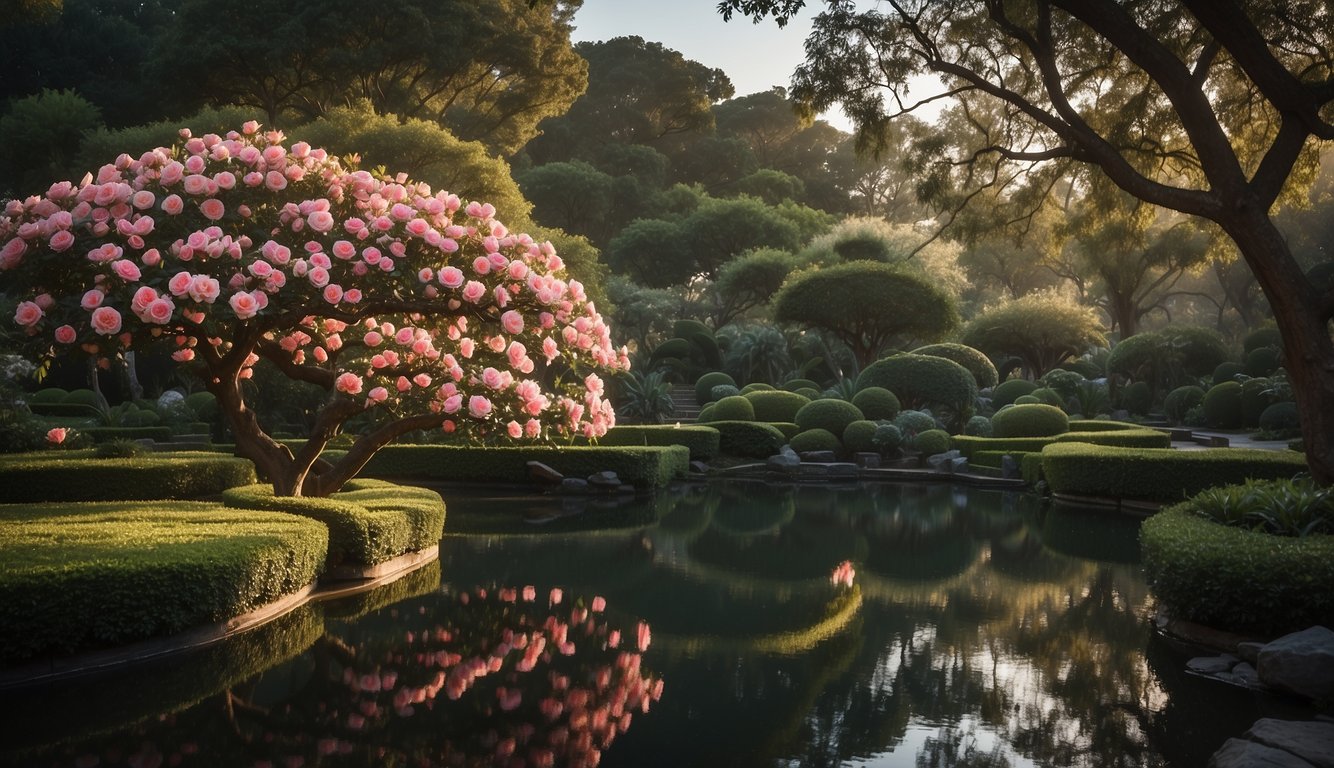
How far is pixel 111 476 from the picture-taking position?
12.6 metres

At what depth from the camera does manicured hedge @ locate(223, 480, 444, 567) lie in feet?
32.2

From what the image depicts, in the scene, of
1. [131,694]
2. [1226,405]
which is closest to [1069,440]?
[1226,405]

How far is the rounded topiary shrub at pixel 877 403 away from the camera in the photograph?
27047mm

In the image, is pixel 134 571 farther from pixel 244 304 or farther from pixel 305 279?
pixel 305 279

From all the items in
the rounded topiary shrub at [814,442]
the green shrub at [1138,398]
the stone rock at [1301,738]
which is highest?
the green shrub at [1138,398]

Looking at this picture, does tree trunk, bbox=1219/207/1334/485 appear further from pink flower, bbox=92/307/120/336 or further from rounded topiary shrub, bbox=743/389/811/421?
rounded topiary shrub, bbox=743/389/811/421

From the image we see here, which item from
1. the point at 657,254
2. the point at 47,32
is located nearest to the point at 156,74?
the point at 47,32

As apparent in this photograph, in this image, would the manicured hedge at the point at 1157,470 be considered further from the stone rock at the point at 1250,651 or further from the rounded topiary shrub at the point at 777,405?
the rounded topiary shrub at the point at 777,405

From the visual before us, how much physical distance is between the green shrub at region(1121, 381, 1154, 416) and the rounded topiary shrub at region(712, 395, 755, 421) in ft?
52.1

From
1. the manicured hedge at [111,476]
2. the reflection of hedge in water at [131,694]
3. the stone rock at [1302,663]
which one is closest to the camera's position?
the reflection of hedge in water at [131,694]

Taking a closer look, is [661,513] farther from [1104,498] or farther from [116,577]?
[116,577]

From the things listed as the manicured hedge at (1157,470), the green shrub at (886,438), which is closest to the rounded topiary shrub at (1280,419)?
the green shrub at (886,438)

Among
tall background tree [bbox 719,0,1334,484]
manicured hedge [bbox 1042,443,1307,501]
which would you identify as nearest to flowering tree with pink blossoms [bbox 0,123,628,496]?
tall background tree [bbox 719,0,1334,484]

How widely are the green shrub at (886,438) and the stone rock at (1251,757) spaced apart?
64.6 ft
